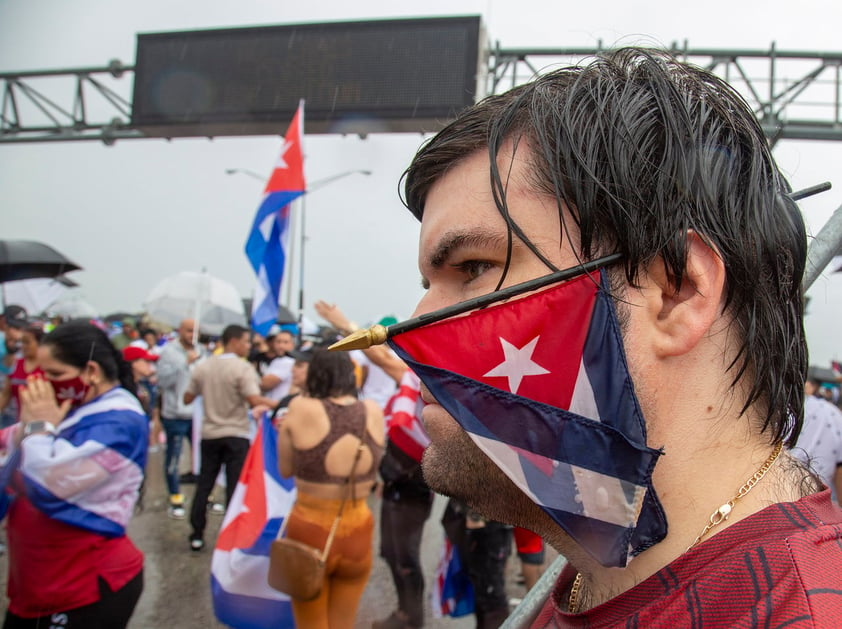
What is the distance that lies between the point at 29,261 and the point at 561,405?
6779 millimetres

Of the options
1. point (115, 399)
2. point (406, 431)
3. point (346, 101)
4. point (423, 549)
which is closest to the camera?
point (115, 399)

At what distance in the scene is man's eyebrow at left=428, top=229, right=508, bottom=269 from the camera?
40.5 inches

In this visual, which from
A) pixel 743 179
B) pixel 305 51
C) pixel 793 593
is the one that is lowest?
pixel 793 593

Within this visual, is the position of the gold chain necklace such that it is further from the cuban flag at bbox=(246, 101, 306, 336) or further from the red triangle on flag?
the red triangle on flag

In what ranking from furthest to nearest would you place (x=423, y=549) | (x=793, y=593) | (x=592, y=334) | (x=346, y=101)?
(x=346, y=101) < (x=423, y=549) < (x=592, y=334) < (x=793, y=593)

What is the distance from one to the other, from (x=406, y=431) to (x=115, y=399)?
72.3 inches

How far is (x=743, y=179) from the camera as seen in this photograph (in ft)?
3.36

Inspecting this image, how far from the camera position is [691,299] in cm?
95

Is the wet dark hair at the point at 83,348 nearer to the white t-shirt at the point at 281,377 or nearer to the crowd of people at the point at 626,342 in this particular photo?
the crowd of people at the point at 626,342

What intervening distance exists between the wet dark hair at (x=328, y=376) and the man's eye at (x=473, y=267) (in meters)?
2.99

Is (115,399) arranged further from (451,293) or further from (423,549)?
(423,549)

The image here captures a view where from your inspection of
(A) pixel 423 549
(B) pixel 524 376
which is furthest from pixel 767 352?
(A) pixel 423 549

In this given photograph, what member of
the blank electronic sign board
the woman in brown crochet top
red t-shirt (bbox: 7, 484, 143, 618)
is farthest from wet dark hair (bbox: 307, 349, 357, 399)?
the blank electronic sign board

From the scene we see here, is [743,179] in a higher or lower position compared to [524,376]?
higher
